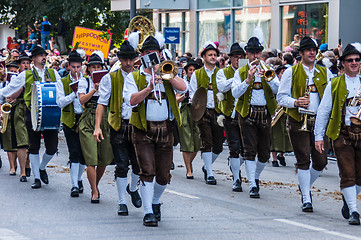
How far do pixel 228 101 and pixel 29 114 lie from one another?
9.90ft

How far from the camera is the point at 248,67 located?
11273 mm

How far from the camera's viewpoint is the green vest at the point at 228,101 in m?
12.0

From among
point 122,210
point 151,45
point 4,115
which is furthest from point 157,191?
point 4,115

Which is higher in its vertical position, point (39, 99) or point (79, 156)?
point (39, 99)

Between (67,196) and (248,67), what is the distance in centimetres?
308

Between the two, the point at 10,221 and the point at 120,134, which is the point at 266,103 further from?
the point at 10,221

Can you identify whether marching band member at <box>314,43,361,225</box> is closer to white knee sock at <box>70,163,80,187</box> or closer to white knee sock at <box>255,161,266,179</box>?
white knee sock at <box>255,161,266,179</box>

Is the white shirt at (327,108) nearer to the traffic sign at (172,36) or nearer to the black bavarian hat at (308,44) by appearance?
the black bavarian hat at (308,44)

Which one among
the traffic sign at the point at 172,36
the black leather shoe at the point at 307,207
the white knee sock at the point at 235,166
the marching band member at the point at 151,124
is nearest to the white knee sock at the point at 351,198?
the black leather shoe at the point at 307,207

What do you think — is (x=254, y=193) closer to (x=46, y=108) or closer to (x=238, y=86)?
(x=238, y=86)

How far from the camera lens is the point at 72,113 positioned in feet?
36.1

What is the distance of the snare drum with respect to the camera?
11.7 metres

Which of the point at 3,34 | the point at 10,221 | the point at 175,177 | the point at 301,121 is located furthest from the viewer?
the point at 3,34

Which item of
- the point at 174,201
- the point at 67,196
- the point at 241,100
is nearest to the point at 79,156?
the point at 67,196
